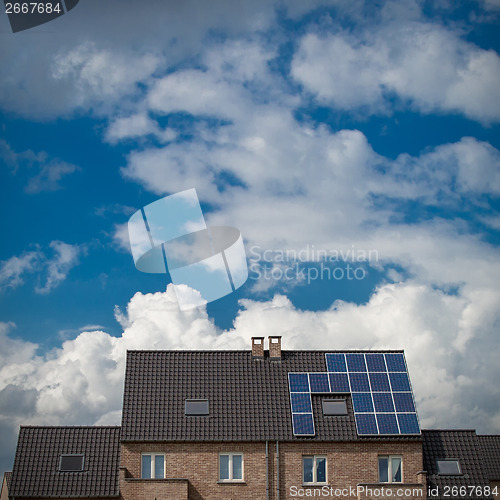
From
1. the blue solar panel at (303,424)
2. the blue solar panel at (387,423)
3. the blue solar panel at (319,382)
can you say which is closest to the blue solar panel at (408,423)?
the blue solar panel at (387,423)

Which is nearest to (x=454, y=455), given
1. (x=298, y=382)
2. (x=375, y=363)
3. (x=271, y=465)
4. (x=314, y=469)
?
(x=375, y=363)

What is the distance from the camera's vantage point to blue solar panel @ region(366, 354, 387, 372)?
125ft

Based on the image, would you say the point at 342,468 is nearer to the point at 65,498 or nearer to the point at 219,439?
the point at 219,439

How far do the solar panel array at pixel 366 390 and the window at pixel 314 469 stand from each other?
1.25 meters

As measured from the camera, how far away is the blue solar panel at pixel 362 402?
35.8 meters

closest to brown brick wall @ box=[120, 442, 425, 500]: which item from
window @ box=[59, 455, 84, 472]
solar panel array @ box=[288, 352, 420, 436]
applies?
solar panel array @ box=[288, 352, 420, 436]

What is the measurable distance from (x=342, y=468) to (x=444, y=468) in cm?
566

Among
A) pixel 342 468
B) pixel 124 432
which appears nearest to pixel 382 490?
pixel 342 468

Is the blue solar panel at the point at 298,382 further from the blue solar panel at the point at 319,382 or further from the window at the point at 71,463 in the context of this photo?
the window at the point at 71,463

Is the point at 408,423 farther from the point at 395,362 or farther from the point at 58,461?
the point at 58,461

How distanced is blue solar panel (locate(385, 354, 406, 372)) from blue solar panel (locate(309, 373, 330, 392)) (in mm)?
3798

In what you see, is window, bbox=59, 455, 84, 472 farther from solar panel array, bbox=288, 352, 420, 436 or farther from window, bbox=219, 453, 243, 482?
solar panel array, bbox=288, 352, 420, 436

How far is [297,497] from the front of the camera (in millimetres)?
33719

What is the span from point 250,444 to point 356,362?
7.98 meters
